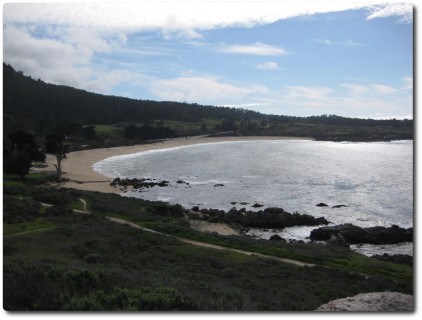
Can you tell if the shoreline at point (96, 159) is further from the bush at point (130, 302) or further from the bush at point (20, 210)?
the bush at point (130, 302)

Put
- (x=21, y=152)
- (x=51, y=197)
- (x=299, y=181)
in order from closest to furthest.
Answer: (x=51, y=197)
(x=21, y=152)
(x=299, y=181)

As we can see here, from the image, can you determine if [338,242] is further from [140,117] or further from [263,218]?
[140,117]

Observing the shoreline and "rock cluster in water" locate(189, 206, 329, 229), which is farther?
the shoreline

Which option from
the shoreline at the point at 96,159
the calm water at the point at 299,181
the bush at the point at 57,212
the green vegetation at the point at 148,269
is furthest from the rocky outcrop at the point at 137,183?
the bush at the point at 57,212

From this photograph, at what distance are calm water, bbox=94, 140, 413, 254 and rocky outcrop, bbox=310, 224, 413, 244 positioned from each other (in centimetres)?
72

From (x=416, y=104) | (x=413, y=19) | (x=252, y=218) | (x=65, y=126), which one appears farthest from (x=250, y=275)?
(x=65, y=126)

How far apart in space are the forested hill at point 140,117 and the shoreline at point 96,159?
6.89 feet

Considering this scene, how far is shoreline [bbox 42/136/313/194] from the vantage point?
31766 mm

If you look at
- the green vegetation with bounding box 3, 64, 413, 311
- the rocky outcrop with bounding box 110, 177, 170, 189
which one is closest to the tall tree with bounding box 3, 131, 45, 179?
the green vegetation with bounding box 3, 64, 413, 311

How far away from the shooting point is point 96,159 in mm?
50250

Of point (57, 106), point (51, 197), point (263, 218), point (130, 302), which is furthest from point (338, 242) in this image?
point (57, 106)

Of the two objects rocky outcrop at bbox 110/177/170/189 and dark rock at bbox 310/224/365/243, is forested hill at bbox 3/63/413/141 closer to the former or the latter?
dark rock at bbox 310/224/365/243

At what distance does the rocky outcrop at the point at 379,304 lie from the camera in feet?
20.8

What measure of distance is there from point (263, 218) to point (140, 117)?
39.8 m
